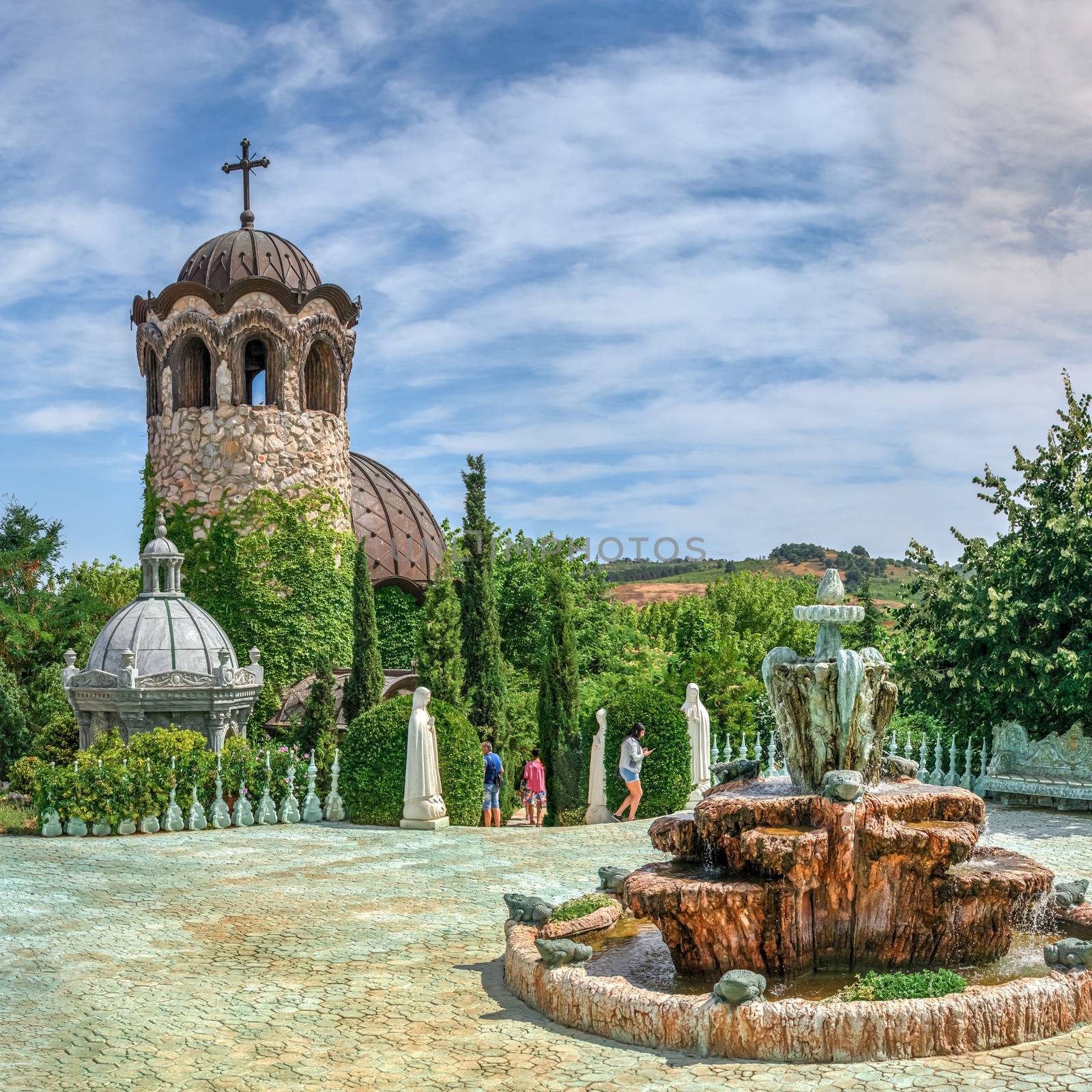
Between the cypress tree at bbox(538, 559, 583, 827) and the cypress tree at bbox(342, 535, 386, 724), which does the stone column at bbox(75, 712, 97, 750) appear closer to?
the cypress tree at bbox(342, 535, 386, 724)

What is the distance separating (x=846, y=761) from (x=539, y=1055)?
365cm

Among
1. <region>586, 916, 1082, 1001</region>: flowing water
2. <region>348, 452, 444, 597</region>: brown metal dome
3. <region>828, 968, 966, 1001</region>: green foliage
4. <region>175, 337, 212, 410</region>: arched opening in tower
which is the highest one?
<region>175, 337, 212, 410</region>: arched opening in tower

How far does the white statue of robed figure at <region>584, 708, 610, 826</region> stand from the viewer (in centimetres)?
1864

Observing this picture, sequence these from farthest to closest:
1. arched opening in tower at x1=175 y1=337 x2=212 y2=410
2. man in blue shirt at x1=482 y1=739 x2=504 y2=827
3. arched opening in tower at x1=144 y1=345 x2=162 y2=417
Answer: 1. arched opening in tower at x1=144 y1=345 x2=162 y2=417
2. arched opening in tower at x1=175 y1=337 x2=212 y2=410
3. man in blue shirt at x1=482 y1=739 x2=504 y2=827

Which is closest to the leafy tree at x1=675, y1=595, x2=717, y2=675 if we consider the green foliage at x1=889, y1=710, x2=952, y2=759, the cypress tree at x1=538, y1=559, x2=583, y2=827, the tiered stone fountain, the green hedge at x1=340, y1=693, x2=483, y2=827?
the green foliage at x1=889, y1=710, x2=952, y2=759

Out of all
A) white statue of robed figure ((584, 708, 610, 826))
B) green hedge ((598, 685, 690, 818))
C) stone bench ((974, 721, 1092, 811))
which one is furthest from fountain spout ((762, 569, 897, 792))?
stone bench ((974, 721, 1092, 811))

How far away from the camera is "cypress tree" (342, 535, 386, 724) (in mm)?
23812

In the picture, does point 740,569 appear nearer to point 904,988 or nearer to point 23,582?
point 23,582

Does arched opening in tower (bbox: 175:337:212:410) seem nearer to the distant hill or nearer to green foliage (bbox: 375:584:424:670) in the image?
green foliage (bbox: 375:584:424:670)

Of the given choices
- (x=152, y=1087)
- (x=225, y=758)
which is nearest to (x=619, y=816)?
(x=225, y=758)

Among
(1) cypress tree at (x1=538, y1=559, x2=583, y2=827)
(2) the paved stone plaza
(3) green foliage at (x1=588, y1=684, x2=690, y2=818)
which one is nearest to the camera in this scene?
(2) the paved stone plaza

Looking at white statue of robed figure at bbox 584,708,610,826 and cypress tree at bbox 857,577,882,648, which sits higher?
cypress tree at bbox 857,577,882,648

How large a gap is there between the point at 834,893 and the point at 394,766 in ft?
31.4

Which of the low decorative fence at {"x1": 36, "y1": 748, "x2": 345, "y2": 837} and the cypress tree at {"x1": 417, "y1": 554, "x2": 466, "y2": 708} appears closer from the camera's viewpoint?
the low decorative fence at {"x1": 36, "y1": 748, "x2": 345, "y2": 837}
